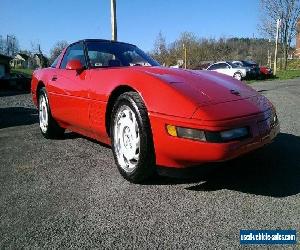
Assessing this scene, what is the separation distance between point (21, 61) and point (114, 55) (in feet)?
321

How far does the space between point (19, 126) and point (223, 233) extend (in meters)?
5.57

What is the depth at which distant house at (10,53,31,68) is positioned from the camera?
9256 cm

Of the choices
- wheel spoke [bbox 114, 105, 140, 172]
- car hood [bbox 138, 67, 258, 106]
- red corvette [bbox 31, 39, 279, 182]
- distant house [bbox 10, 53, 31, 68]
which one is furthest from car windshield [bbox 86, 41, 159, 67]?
distant house [bbox 10, 53, 31, 68]

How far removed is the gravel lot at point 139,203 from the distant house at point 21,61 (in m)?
92.4

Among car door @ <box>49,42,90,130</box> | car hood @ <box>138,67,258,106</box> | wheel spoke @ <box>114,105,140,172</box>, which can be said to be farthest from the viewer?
car door @ <box>49,42,90,130</box>

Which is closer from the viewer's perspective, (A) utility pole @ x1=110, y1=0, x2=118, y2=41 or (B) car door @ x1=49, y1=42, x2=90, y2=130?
(B) car door @ x1=49, y1=42, x2=90, y2=130

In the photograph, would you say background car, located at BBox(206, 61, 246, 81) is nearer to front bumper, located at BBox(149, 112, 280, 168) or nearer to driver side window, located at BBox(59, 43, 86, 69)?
driver side window, located at BBox(59, 43, 86, 69)

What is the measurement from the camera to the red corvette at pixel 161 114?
2973mm

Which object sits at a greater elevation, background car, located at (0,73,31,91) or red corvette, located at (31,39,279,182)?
red corvette, located at (31,39,279,182)

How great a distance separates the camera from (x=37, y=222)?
8.95ft

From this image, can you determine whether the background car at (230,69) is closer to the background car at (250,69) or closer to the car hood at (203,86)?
the background car at (250,69)

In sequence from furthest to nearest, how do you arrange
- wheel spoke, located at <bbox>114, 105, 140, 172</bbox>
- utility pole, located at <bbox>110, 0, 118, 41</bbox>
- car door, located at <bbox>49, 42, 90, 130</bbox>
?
→ utility pole, located at <bbox>110, 0, 118, 41</bbox> < car door, located at <bbox>49, 42, 90, 130</bbox> < wheel spoke, located at <bbox>114, 105, 140, 172</bbox>

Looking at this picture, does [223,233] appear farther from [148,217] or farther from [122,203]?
[122,203]

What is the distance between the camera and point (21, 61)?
95750 millimetres
